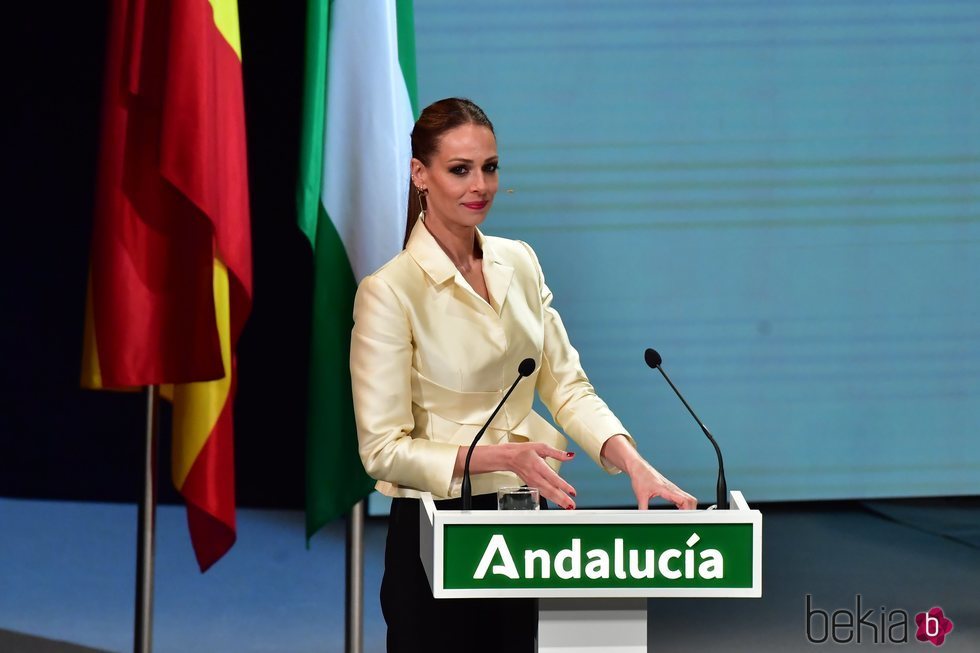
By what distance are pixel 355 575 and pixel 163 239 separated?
0.87 m

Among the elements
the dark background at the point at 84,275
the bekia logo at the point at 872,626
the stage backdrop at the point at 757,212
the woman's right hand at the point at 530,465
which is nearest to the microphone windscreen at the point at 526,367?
the woman's right hand at the point at 530,465

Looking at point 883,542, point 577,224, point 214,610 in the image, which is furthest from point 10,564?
point 883,542

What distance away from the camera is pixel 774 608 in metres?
4.31

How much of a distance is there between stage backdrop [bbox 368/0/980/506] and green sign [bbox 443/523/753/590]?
3.75 metres

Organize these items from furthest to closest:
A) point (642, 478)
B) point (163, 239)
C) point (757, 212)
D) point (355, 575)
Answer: point (757, 212) → point (355, 575) → point (163, 239) → point (642, 478)

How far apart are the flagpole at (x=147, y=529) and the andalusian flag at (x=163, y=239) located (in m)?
0.18

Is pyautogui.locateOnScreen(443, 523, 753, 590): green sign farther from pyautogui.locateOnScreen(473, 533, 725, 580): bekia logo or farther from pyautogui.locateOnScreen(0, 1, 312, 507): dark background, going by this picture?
pyautogui.locateOnScreen(0, 1, 312, 507): dark background

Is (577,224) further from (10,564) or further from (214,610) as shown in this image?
(10,564)

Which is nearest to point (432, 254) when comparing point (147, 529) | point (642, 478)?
point (642, 478)

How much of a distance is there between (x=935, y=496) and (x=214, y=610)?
3162 millimetres

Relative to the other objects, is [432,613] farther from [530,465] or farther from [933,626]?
[933,626]

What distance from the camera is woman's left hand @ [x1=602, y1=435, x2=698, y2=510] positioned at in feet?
6.45

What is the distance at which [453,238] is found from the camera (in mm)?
2254

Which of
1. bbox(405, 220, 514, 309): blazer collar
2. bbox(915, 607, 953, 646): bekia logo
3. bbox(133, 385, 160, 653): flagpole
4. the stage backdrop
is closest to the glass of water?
bbox(405, 220, 514, 309): blazer collar
